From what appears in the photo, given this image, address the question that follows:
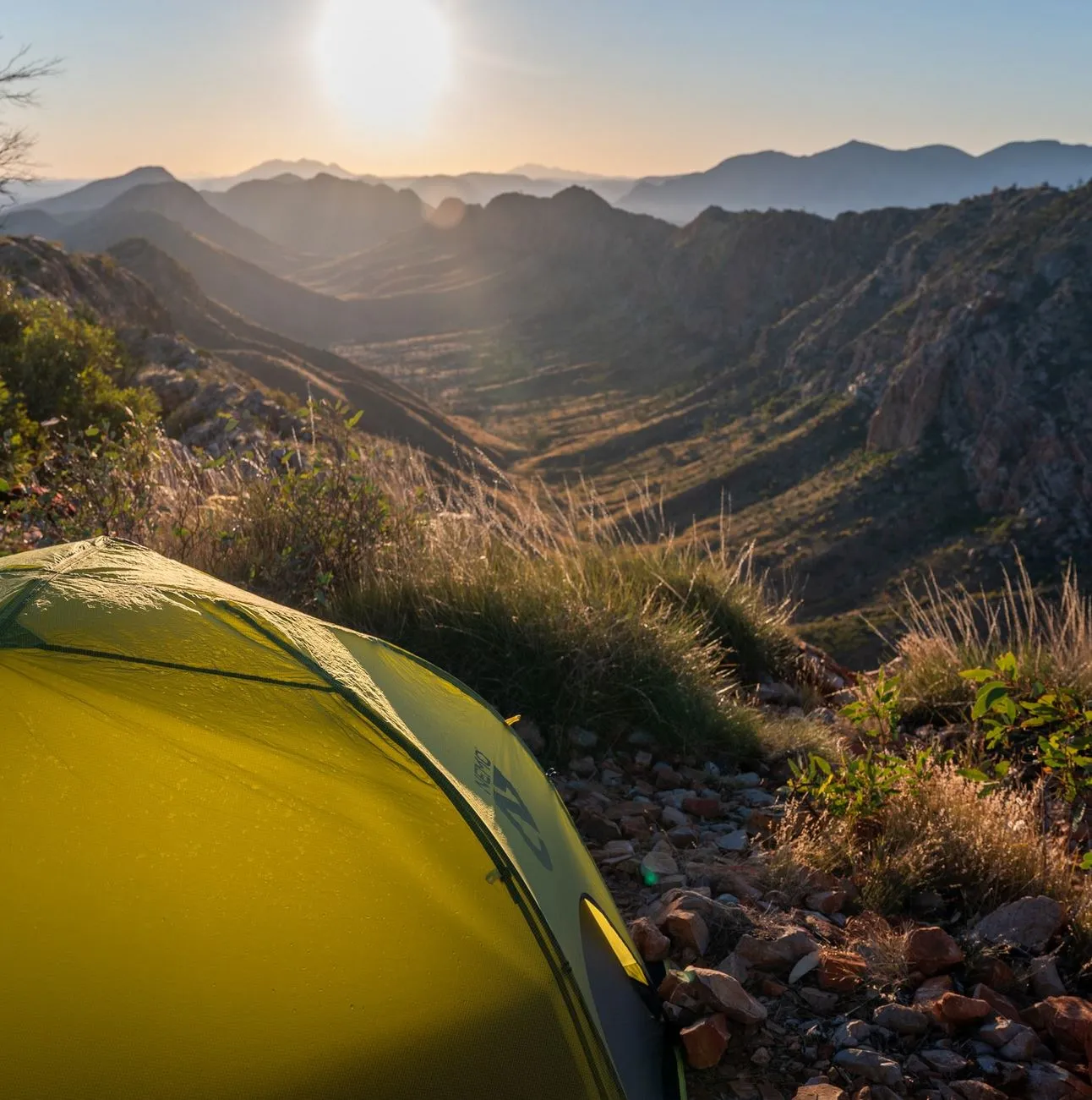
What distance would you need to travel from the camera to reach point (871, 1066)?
8.63 feet

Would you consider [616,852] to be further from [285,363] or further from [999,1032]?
[285,363]

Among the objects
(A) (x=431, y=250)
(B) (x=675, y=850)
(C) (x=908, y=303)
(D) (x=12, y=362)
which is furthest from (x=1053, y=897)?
(A) (x=431, y=250)

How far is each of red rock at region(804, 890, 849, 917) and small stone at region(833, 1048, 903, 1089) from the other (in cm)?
80

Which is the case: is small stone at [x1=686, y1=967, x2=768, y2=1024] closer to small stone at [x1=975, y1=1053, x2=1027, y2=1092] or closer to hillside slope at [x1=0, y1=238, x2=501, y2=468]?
small stone at [x1=975, y1=1053, x2=1027, y2=1092]

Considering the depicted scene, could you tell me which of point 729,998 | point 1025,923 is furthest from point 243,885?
point 1025,923

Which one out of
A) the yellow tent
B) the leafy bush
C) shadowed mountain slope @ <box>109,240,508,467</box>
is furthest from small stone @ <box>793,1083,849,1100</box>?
shadowed mountain slope @ <box>109,240,508,467</box>

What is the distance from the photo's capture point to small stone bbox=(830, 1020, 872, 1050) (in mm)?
2760

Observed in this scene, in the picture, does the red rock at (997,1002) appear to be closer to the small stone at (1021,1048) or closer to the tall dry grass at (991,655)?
the small stone at (1021,1048)

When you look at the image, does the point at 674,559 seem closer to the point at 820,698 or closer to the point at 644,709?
the point at 820,698

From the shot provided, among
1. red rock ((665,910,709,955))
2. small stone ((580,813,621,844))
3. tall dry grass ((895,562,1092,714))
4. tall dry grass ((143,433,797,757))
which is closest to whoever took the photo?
red rock ((665,910,709,955))

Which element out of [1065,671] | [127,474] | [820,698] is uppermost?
[127,474]

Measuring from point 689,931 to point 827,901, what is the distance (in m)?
0.63

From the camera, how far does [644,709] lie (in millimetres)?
→ 5156

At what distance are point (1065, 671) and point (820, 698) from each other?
1635 millimetres
